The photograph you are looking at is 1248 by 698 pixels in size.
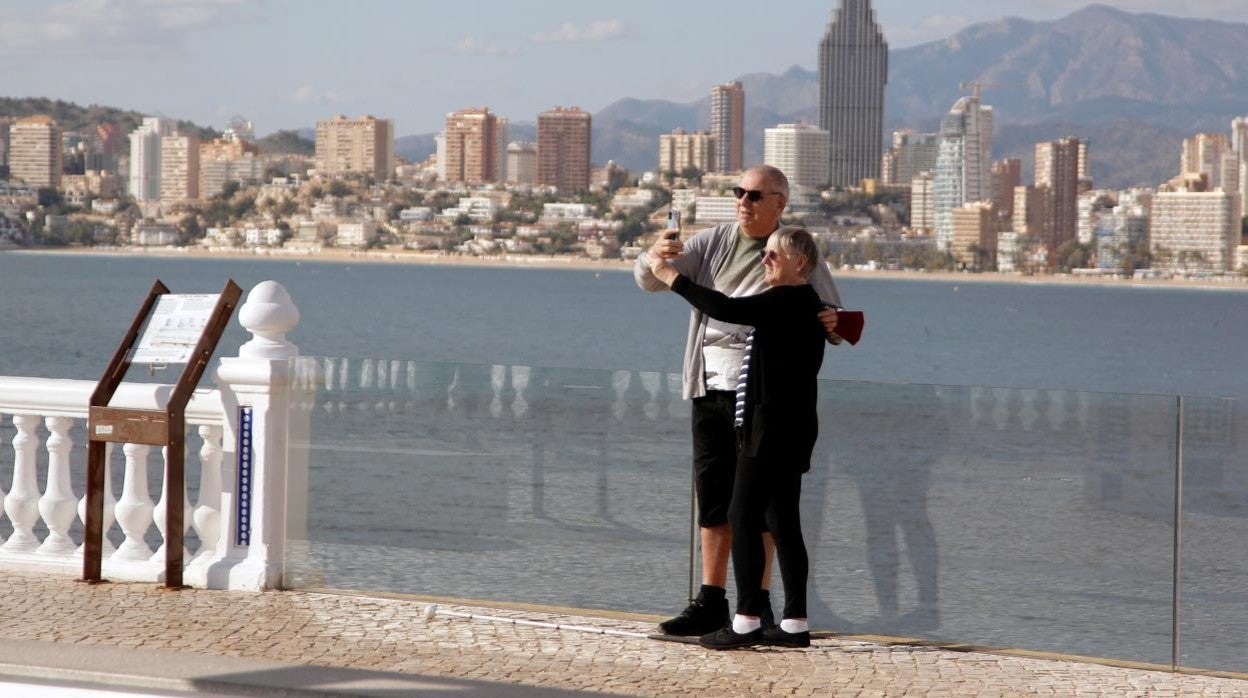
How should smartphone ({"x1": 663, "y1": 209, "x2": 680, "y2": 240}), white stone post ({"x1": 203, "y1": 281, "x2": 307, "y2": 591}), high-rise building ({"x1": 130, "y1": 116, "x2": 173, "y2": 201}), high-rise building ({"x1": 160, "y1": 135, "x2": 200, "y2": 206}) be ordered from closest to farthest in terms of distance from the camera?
smartphone ({"x1": 663, "y1": 209, "x2": 680, "y2": 240}) < white stone post ({"x1": 203, "y1": 281, "x2": 307, "y2": 591}) < high-rise building ({"x1": 130, "y1": 116, "x2": 173, "y2": 201}) < high-rise building ({"x1": 160, "y1": 135, "x2": 200, "y2": 206})

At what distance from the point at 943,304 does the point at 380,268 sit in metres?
58.9

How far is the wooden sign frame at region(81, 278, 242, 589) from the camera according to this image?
20.1 feet

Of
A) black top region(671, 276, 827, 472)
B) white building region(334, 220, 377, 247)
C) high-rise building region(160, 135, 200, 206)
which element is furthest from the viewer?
high-rise building region(160, 135, 200, 206)

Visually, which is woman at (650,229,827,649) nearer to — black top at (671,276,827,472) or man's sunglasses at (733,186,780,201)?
black top at (671,276,827,472)

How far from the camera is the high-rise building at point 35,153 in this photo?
169625mm

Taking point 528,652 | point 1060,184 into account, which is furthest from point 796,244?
point 1060,184

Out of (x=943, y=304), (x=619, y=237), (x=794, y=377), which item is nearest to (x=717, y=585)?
(x=794, y=377)

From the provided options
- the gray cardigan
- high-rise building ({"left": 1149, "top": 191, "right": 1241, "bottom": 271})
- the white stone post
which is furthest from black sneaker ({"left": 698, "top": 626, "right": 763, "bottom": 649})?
high-rise building ({"left": 1149, "top": 191, "right": 1241, "bottom": 271})

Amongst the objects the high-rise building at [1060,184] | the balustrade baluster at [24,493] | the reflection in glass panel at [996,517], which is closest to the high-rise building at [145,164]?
the high-rise building at [1060,184]

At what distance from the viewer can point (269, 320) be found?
20.6ft

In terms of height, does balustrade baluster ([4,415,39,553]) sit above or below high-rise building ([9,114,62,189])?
below

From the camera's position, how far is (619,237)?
6176 inches

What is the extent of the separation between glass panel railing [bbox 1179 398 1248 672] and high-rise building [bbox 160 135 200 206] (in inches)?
7127

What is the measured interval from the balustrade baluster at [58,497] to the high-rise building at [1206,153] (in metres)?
191
